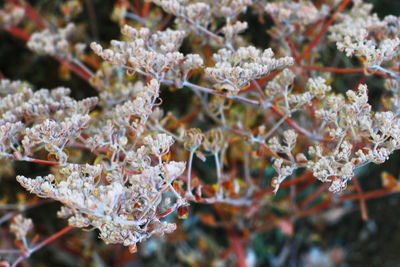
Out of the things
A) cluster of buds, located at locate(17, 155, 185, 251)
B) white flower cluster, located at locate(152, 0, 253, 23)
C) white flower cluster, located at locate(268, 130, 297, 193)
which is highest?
white flower cluster, located at locate(152, 0, 253, 23)

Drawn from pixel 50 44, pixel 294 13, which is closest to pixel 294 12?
pixel 294 13

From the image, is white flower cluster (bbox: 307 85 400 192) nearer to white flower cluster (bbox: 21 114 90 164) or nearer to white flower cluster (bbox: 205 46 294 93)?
white flower cluster (bbox: 205 46 294 93)

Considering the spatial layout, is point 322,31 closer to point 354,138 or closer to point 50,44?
point 354,138

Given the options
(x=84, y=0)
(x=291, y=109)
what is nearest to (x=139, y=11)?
(x=84, y=0)

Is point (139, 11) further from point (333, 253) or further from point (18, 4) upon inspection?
point (333, 253)

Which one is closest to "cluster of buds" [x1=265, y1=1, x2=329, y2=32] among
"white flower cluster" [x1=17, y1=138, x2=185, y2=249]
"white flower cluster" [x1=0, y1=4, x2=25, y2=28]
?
"white flower cluster" [x1=17, y1=138, x2=185, y2=249]

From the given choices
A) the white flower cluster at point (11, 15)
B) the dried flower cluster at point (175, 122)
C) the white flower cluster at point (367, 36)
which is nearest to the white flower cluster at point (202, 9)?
the dried flower cluster at point (175, 122)

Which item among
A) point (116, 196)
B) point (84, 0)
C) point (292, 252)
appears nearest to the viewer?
point (116, 196)
